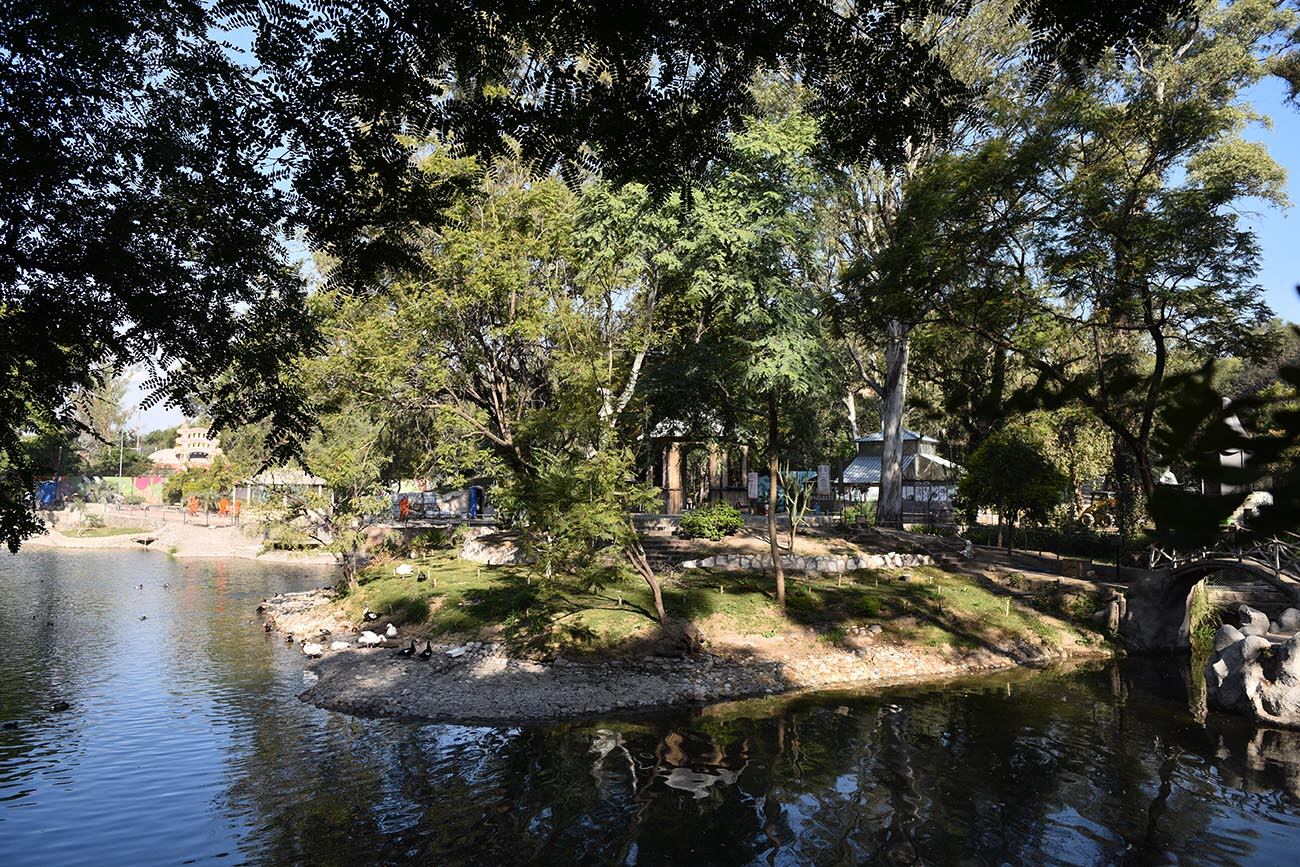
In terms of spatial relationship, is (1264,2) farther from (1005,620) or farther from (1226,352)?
(1005,620)

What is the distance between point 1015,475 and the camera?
31688 millimetres

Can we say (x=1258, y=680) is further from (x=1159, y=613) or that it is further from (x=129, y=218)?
(x=129, y=218)

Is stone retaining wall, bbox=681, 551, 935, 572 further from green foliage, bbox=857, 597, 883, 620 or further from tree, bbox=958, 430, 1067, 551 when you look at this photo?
tree, bbox=958, 430, 1067, 551

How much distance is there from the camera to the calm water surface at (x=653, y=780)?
12.6 m

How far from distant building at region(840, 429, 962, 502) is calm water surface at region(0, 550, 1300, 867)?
2059 centimetres

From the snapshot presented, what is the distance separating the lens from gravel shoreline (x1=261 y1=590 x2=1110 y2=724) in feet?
64.1

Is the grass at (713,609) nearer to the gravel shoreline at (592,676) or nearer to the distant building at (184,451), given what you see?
the gravel shoreline at (592,676)

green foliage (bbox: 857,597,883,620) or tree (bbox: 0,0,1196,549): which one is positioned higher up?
tree (bbox: 0,0,1196,549)

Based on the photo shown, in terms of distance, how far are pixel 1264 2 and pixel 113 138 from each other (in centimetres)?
3874

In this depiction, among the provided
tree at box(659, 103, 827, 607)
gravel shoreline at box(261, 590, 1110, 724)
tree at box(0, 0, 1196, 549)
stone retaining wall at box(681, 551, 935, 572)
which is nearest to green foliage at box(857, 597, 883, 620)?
gravel shoreline at box(261, 590, 1110, 724)

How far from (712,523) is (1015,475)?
11808 millimetres

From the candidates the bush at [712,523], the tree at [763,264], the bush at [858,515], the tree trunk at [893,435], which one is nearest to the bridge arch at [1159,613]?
the tree trunk at [893,435]

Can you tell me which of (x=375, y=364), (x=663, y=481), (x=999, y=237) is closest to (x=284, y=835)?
(x=375, y=364)

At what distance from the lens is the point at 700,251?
78.2 ft
